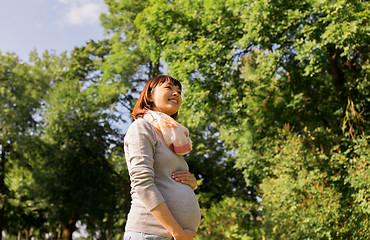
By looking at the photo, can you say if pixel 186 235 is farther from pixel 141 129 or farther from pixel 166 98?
pixel 166 98

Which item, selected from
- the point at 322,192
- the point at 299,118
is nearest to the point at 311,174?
the point at 322,192

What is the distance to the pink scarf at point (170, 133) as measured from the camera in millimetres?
2240

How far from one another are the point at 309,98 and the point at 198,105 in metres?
4.08

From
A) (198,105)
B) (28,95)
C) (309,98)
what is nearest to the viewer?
(198,105)

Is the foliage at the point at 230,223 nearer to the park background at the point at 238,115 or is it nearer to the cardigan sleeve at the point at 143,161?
the park background at the point at 238,115

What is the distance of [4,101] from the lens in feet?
67.8

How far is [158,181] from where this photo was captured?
2.13 metres

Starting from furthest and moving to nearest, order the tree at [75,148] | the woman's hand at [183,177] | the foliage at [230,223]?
1. the tree at [75,148]
2. the foliage at [230,223]
3. the woman's hand at [183,177]

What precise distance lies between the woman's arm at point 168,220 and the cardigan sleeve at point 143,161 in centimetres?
3

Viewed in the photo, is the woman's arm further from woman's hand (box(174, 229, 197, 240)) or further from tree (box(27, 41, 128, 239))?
tree (box(27, 41, 128, 239))

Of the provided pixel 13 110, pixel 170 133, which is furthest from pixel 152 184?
pixel 13 110

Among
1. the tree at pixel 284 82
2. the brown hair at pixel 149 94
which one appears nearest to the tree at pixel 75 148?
the tree at pixel 284 82

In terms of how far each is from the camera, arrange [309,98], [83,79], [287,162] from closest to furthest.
Result: 1. [287,162]
2. [309,98]
3. [83,79]

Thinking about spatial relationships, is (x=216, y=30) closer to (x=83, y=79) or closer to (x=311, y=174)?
(x=311, y=174)
